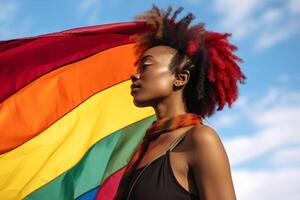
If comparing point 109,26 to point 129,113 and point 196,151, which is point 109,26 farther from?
point 196,151

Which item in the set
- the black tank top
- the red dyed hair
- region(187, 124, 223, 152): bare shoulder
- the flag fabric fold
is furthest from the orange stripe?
region(187, 124, 223, 152): bare shoulder

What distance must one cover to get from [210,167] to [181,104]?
611mm

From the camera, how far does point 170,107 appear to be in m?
2.97

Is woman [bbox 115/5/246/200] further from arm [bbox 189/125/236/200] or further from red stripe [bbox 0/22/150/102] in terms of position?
red stripe [bbox 0/22/150/102]

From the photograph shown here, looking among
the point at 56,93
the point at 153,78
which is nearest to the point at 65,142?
the point at 56,93

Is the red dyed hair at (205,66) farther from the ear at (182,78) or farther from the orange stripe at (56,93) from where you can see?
the orange stripe at (56,93)

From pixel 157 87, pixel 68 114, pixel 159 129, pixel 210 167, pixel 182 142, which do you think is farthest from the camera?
pixel 68 114

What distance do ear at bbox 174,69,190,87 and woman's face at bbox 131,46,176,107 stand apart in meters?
0.03

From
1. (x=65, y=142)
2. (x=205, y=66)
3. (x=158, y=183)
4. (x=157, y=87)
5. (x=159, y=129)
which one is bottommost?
(x=158, y=183)

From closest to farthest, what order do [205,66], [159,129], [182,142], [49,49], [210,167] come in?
[210,167]
[182,142]
[159,129]
[205,66]
[49,49]

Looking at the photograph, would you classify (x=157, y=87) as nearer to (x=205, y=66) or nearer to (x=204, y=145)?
(x=205, y=66)

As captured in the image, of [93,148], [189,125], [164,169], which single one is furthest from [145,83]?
[93,148]

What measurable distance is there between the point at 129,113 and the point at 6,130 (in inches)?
51.9

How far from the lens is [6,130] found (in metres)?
4.70
